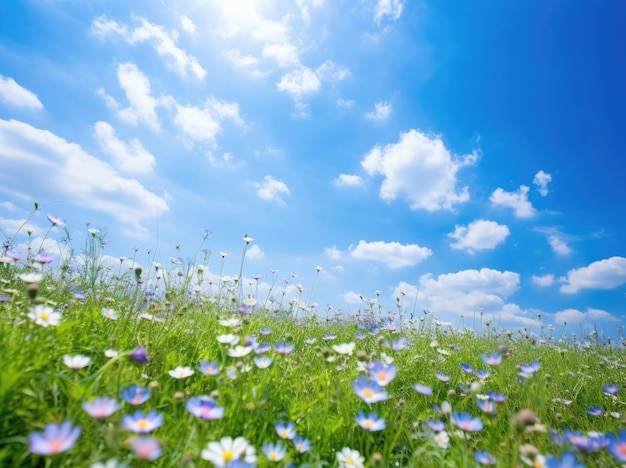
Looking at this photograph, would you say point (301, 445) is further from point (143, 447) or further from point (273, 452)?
point (143, 447)

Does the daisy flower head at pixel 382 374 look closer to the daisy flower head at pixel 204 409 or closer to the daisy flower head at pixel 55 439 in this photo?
the daisy flower head at pixel 204 409

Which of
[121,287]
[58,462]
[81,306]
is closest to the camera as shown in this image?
[58,462]

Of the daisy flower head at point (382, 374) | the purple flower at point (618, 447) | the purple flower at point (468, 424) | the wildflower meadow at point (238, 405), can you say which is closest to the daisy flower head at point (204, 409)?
the wildflower meadow at point (238, 405)

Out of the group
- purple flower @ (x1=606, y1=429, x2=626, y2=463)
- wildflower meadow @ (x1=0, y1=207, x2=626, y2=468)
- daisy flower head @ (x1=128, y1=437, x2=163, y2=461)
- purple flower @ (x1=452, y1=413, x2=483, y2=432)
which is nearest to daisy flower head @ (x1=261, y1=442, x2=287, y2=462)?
wildflower meadow @ (x1=0, y1=207, x2=626, y2=468)

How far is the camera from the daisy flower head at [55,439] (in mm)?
1166

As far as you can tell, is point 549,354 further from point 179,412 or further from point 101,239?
point 101,239

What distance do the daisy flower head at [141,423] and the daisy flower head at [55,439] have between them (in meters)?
0.18

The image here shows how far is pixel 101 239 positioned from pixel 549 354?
6491 millimetres

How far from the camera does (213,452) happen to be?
4.62 feet

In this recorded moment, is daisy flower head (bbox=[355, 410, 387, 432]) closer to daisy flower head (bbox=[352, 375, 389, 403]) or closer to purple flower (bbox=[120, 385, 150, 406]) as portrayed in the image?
daisy flower head (bbox=[352, 375, 389, 403])

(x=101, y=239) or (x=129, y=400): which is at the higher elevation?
(x=101, y=239)

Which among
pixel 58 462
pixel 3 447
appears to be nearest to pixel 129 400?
pixel 58 462

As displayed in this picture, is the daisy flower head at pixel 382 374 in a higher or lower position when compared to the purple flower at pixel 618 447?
higher

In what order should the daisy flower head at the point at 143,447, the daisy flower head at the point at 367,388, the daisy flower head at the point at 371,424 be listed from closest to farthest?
the daisy flower head at the point at 143,447
the daisy flower head at the point at 371,424
the daisy flower head at the point at 367,388
